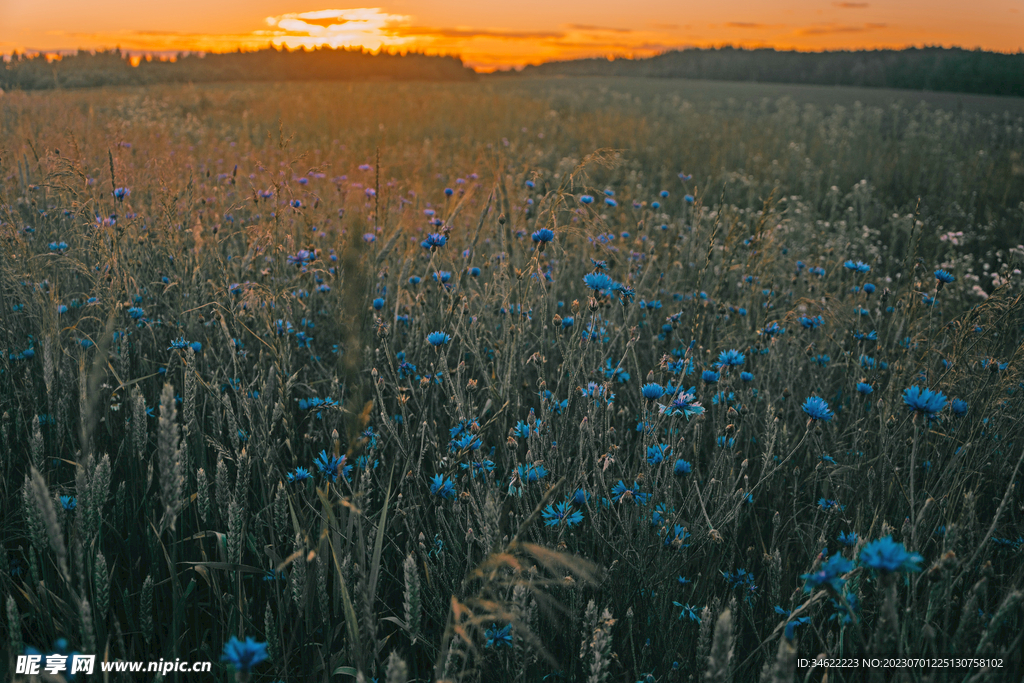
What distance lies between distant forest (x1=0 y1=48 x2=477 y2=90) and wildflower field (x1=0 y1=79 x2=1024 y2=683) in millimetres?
13612

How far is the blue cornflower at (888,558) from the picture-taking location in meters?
0.71

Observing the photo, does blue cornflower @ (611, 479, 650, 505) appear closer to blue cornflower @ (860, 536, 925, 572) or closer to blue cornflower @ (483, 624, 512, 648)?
blue cornflower @ (483, 624, 512, 648)

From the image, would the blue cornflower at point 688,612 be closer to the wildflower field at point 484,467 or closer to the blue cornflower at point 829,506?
the wildflower field at point 484,467

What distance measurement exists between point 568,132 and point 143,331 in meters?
9.19

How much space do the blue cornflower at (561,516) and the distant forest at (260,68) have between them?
1507cm

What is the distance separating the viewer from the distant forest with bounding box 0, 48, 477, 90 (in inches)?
808

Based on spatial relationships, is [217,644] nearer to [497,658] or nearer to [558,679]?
[497,658]

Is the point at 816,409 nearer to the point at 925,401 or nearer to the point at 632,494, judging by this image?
the point at 925,401

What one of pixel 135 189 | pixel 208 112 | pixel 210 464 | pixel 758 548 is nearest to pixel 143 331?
pixel 210 464

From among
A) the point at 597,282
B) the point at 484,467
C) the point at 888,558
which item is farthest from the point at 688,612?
the point at 597,282

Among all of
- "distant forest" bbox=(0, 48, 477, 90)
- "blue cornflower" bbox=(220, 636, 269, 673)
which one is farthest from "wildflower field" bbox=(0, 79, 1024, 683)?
"distant forest" bbox=(0, 48, 477, 90)

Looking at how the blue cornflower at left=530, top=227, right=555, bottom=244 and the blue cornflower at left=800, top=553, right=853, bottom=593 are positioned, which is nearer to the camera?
the blue cornflower at left=800, top=553, right=853, bottom=593

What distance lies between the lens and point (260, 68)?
99.5ft

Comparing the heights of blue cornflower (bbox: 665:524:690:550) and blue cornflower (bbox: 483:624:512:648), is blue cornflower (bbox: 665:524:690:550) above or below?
above
